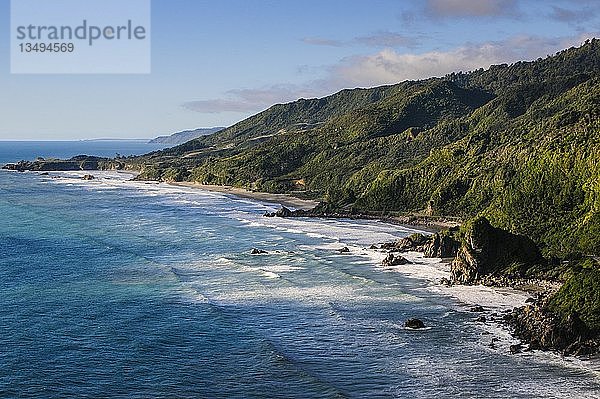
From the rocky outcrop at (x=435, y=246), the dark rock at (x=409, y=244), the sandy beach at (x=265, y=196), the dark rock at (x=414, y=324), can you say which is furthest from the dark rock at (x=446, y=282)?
the sandy beach at (x=265, y=196)

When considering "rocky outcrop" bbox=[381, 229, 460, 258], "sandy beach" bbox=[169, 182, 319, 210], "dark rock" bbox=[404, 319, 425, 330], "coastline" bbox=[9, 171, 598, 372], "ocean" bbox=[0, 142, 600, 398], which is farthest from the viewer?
"sandy beach" bbox=[169, 182, 319, 210]

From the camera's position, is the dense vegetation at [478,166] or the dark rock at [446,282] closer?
the dark rock at [446,282]

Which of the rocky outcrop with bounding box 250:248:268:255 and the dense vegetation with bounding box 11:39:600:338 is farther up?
the dense vegetation with bounding box 11:39:600:338

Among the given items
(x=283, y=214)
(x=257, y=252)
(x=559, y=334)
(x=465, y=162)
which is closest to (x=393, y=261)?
(x=257, y=252)

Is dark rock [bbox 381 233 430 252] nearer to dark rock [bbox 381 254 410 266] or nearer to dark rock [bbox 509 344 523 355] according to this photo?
dark rock [bbox 381 254 410 266]

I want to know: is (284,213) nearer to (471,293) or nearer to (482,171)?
(482,171)

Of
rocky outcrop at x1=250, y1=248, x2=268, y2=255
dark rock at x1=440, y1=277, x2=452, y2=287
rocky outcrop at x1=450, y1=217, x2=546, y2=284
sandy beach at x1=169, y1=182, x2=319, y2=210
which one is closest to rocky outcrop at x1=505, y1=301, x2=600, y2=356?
dark rock at x1=440, y1=277, x2=452, y2=287

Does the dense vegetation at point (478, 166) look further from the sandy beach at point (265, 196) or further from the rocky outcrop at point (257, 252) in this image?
the rocky outcrop at point (257, 252)
